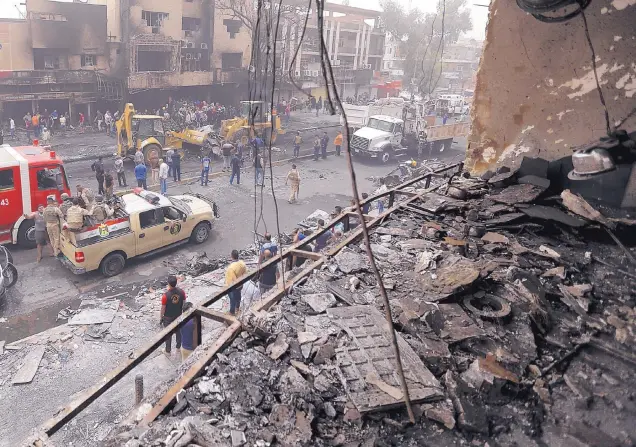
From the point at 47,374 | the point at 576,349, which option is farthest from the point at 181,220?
the point at 576,349

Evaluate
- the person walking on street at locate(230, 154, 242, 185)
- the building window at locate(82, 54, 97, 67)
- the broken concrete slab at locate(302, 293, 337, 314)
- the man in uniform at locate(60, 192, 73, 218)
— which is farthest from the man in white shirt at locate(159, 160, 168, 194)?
the building window at locate(82, 54, 97, 67)

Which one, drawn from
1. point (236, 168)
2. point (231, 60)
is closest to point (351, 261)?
point (236, 168)

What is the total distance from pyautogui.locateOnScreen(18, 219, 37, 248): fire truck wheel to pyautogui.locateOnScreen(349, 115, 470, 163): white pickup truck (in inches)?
579

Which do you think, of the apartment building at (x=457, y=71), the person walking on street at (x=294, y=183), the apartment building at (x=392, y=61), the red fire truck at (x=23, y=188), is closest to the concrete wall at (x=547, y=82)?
the person walking on street at (x=294, y=183)

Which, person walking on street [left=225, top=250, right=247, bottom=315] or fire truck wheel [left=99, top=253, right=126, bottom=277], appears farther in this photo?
fire truck wheel [left=99, top=253, right=126, bottom=277]

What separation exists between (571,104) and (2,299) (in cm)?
1137

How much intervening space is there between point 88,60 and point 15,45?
3.70 meters

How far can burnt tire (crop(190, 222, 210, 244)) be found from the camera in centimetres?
1267

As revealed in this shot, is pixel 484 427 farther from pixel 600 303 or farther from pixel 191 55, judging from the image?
pixel 191 55

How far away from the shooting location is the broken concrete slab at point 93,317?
8.73m

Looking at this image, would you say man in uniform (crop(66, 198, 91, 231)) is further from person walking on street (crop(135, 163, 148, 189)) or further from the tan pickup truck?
person walking on street (crop(135, 163, 148, 189))

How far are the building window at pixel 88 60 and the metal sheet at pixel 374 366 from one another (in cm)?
2876

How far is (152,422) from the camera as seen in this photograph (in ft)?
10.4

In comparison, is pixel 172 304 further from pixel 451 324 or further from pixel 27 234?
pixel 27 234
